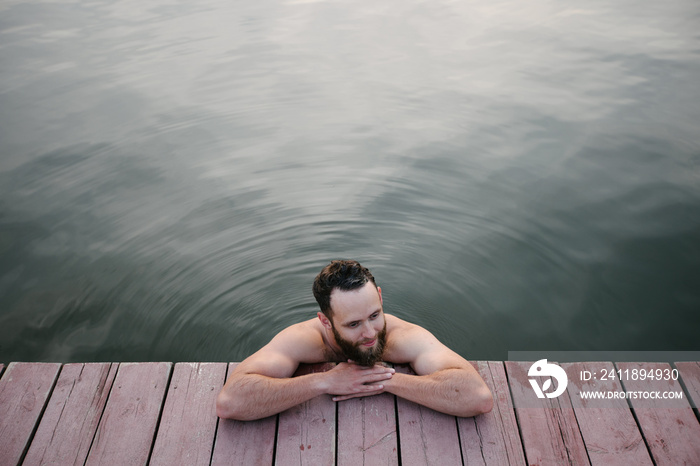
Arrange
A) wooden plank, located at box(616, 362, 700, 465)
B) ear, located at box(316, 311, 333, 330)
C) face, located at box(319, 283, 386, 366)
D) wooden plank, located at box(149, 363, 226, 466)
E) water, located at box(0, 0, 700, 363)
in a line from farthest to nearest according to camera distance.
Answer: water, located at box(0, 0, 700, 363) < ear, located at box(316, 311, 333, 330) < face, located at box(319, 283, 386, 366) < wooden plank, located at box(149, 363, 226, 466) < wooden plank, located at box(616, 362, 700, 465)

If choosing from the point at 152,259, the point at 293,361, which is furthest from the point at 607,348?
the point at 152,259

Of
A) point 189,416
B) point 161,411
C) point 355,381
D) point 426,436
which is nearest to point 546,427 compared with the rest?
point 426,436

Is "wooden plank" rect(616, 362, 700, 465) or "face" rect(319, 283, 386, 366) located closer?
"wooden plank" rect(616, 362, 700, 465)

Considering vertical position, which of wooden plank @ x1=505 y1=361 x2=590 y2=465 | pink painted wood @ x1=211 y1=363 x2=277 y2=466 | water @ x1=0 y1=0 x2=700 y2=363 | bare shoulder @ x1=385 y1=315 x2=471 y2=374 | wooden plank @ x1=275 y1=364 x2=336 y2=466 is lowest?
water @ x1=0 y1=0 x2=700 y2=363

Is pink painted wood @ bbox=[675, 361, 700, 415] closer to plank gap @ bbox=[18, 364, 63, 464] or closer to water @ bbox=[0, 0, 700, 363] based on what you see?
water @ bbox=[0, 0, 700, 363]

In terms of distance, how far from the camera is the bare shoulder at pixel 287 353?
3.54 meters

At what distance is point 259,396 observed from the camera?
3.32 m

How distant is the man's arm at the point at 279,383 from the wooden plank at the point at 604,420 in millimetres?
1253

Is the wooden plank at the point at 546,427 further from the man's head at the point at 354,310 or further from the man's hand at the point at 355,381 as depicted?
the man's head at the point at 354,310

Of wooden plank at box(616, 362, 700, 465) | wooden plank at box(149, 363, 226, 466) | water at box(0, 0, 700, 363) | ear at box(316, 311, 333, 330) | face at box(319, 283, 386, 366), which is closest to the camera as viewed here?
wooden plank at box(616, 362, 700, 465)

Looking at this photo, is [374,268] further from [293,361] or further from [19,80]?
[19,80]

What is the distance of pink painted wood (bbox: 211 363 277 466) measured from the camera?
3.21 meters

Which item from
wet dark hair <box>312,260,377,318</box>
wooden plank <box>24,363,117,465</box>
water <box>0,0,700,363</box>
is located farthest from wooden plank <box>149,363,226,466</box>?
water <box>0,0,700,363</box>

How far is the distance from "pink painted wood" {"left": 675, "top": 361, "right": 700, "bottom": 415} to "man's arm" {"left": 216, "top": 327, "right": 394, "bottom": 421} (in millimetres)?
1970
